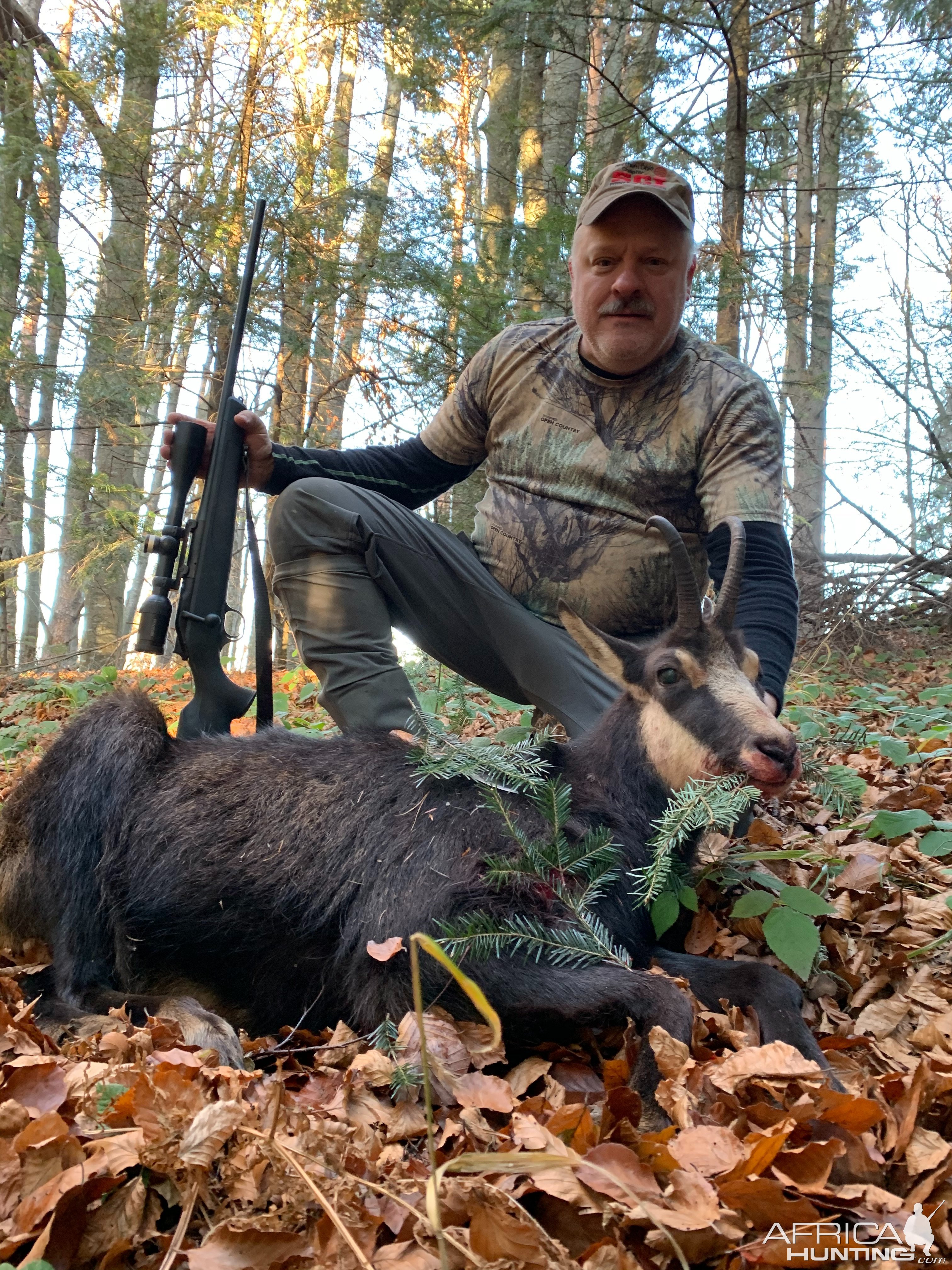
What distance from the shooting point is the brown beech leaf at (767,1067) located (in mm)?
2074

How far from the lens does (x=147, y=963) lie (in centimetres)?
302

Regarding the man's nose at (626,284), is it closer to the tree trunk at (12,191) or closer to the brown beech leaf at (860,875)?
the brown beech leaf at (860,875)

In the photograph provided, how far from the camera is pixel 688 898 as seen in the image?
9.73 ft

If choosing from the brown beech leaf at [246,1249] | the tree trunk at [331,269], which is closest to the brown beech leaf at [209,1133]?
the brown beech leaf at [246,1249]

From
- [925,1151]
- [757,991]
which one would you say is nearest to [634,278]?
[757,991]

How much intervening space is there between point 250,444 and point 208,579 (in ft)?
2.74

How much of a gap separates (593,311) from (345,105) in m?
12.2

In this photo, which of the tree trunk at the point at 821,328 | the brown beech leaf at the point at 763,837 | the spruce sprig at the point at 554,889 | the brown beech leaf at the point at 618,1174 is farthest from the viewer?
the tree trunk at the point at 821,328

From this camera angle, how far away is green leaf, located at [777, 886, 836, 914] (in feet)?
8.78

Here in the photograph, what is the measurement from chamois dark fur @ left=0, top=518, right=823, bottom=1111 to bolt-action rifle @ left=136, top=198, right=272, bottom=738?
→ 45cm

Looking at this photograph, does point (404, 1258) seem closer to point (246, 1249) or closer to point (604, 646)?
point (246, 1249)

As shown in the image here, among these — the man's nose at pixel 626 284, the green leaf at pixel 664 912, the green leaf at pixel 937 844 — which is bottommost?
the green leaf at pixel 664 912

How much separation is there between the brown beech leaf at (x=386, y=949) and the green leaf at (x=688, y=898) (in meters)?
1.00

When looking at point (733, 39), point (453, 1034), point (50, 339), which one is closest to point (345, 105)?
point (50, 339)
